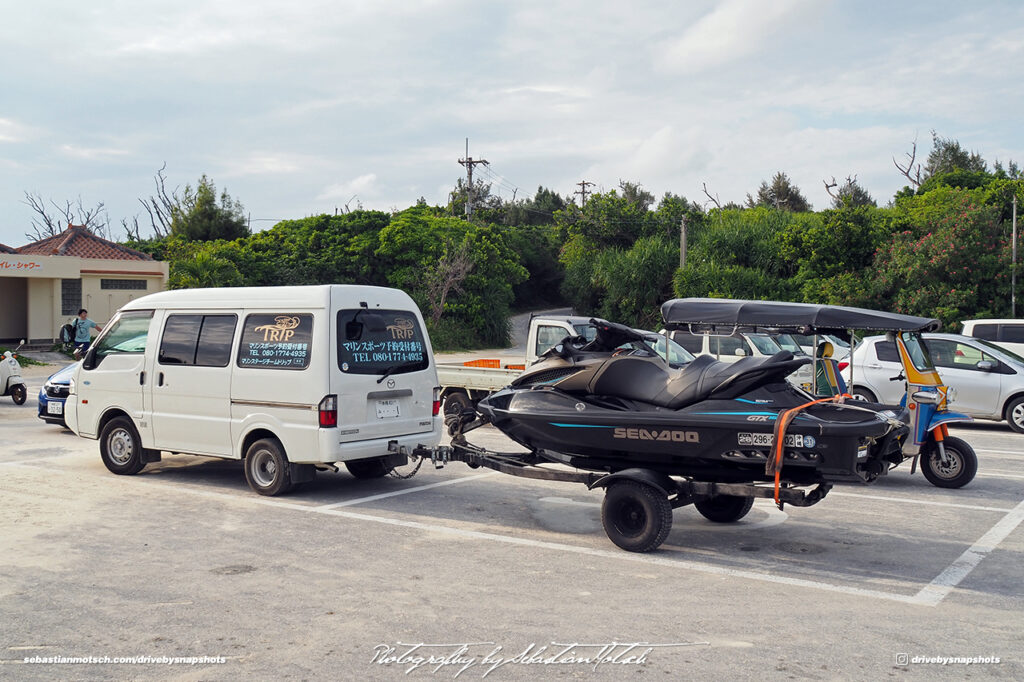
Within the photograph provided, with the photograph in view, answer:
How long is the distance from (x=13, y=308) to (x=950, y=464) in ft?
112

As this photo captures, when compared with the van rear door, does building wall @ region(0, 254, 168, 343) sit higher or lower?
higher

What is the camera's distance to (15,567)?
21.9ft

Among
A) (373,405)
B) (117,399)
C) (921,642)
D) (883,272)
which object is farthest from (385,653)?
(883,272)

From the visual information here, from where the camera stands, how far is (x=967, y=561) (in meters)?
7.01

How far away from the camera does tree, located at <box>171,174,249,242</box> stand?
2083 inches

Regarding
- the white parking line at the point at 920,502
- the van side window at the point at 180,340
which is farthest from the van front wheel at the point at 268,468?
the white parking line at the point at 920,502

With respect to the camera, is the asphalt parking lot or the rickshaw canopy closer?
the asphalt parking lot

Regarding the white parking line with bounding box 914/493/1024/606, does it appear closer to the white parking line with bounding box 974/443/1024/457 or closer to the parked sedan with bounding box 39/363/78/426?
the white parking line with bounding box 974/443/1024/457

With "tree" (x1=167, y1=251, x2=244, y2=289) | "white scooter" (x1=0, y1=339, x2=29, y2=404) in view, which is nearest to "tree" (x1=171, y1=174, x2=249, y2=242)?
"tree" (x1=167, y1=251, x2=244, y2=289)

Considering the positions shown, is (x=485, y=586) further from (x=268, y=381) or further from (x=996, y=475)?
(x=996, y=475)

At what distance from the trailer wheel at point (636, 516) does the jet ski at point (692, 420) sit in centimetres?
34

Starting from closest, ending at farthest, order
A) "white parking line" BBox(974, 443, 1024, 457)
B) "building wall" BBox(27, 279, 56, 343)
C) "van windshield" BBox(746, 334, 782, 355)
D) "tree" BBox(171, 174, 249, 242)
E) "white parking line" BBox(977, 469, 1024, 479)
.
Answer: "white parking line" BBox(977, 469, 1024, 479) < "white parking line" BBox(974, 443, 1024, 457) < "van windshield" BBox(746, 334, 782, 355) < "building wall" BBox(27, 279, 56, 343) < "tree" BBox(171, 174, 249, 242)

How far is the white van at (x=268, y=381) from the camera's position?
8789 millimetres

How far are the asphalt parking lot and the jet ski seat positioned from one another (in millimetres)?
1272
